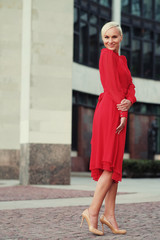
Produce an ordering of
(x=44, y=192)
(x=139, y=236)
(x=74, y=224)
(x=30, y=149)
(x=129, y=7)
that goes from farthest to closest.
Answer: (x=129, y=7) < (x=30, y=149) < (x=44, y=192) < (x=74, y=224) < (x=139, y=236)

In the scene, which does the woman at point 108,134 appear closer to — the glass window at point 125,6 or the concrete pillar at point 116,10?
the concrete pillar at point 116,10

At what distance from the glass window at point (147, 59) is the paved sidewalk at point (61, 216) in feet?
62.4

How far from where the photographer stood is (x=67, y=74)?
12844 millimetres

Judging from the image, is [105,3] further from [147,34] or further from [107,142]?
[107,142]

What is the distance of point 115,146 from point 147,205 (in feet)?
10.7

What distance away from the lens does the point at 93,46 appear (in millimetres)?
24500

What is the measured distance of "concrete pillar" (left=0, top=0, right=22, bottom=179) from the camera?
607 inches

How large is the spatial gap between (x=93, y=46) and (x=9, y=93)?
9.90m

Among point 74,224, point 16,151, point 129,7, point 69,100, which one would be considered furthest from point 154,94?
point 74,224

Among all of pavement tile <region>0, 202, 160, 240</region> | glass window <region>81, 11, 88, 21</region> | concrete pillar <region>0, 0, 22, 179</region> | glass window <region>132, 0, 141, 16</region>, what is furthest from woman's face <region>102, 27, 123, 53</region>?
glass window <region>132, 0, 141, 16</region>

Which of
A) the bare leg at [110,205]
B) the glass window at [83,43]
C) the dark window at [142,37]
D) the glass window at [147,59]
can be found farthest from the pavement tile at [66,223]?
the glass window at [147,59]

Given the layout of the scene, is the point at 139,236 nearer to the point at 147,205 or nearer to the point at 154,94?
the point at 147,205

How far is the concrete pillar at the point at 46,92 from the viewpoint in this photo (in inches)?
487

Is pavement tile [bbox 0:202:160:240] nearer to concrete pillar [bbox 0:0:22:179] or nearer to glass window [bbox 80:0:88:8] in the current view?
concrete pillar [bbox 0:0:22:179]
